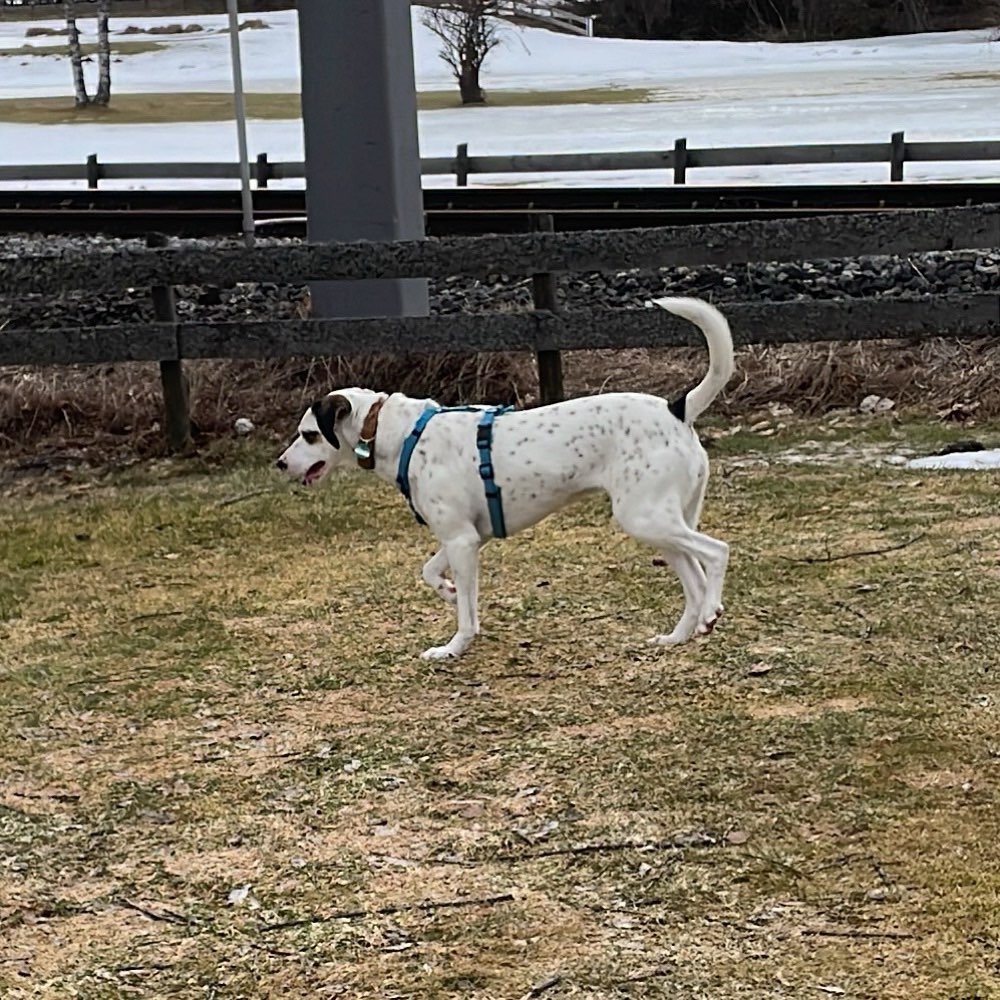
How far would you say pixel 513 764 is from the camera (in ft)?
15.7

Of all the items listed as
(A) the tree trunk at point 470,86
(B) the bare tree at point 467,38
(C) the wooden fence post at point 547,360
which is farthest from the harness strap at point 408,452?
(A) the tree trunk at point 470,86

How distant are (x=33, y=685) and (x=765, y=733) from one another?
8.27ft

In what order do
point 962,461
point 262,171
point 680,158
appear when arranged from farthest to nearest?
point 262,171 → point 680,158 → point 962,461

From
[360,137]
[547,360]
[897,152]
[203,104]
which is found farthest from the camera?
[203,104]

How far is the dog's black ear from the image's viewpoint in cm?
571

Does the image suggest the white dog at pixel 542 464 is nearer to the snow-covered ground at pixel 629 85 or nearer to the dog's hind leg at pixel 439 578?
the dog's hind leg at pixel 439 578

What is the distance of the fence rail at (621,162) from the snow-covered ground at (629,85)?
70 cm

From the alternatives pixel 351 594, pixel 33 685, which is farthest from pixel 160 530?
pixel 33 685

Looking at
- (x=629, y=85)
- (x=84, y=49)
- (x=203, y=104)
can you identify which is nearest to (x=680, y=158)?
(x=203, y=104)

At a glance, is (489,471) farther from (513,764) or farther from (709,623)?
(513,764)

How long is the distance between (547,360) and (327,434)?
3.29m

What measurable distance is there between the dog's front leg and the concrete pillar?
4.91 meters

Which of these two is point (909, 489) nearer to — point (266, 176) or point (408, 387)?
point (408, 387)

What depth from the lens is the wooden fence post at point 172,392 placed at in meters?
8.84
